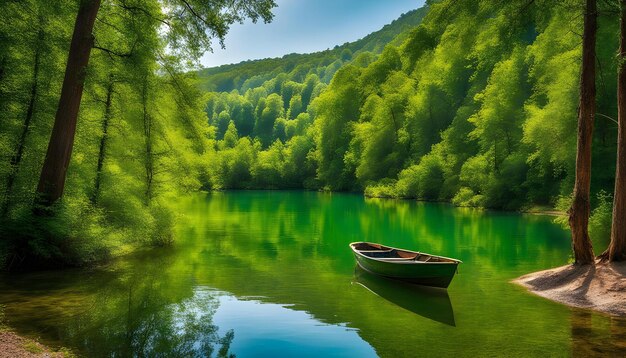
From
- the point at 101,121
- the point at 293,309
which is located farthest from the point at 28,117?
the point at 293,309

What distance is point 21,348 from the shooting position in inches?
349

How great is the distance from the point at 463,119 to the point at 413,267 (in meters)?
44.3

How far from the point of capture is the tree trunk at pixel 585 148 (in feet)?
48.4

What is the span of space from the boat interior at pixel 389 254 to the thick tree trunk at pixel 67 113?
34.5 ft

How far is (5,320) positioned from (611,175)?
1217 inches

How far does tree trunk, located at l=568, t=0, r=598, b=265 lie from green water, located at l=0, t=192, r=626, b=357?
2185 mm

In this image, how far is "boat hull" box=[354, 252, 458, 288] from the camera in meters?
14.8

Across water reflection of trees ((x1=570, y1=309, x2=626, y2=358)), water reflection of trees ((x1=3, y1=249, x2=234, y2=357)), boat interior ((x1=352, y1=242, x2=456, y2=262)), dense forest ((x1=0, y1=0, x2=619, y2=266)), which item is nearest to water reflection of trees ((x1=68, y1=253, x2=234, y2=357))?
water reflection of trees ((x1=3, y1=249, x2=234, y2=357))

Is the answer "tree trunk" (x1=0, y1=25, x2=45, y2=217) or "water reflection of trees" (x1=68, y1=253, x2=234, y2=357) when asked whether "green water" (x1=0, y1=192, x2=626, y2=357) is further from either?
"tree trunk" (x1=0, y1=25, x2=45, y2=217)

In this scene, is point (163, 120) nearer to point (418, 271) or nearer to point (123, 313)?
point (123, 313)

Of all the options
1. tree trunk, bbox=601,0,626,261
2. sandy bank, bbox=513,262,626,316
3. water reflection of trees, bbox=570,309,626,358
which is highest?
tree trunk, bbox=601,0,626,261

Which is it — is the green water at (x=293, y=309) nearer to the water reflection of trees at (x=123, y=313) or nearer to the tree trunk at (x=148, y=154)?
the water reflection of trees at (x=123, y=313)

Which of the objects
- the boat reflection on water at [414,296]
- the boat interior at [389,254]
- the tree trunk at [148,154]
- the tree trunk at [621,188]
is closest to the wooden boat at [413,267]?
the boat interior at [389,254]

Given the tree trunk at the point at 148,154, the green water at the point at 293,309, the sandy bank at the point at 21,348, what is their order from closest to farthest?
the sandy bank at the point at 21,348
the green water at the point at 293,309
the tree trunk at the point at 148,154
